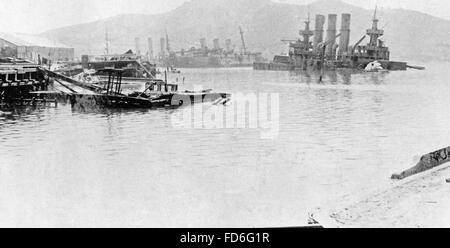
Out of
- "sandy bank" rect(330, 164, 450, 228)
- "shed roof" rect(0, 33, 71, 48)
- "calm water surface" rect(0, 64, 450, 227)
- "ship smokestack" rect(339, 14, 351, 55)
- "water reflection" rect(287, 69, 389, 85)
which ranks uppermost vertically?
"ship smokestack" rect(339, 14, 351, 55)

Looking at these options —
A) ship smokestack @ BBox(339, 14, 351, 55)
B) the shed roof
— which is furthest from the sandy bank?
ship smokestack @ BBox(339, 14, 351, 55)

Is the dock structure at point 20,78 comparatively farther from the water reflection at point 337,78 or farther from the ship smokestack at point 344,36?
the ship smokestack at point 344,36

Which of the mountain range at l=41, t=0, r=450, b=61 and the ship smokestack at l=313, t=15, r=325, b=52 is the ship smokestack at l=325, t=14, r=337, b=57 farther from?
the mountain range at l=41, t=0, r=450, b=61

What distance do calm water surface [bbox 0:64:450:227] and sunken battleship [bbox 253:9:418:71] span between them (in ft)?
202

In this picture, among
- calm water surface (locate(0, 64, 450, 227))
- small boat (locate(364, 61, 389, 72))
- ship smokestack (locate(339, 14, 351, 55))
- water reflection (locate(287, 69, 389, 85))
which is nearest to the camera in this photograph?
calm water surface (locate(0, 64, 450, 227))

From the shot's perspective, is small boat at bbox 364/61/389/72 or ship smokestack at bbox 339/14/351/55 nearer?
small boat at bbox 364/61/389/72

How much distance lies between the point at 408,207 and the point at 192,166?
227 inches

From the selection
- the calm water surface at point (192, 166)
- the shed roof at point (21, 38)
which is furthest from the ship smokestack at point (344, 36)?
the shed roof at point (21, 38)

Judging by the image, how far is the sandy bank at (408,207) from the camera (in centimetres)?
640

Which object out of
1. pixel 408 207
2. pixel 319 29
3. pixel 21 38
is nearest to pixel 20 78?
pixel 21 38

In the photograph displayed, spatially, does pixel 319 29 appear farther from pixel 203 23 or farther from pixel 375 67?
pixel 203 23

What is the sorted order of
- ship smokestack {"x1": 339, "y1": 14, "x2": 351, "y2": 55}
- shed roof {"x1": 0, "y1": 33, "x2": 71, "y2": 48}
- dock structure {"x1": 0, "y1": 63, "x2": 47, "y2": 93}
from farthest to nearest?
ship smokestack {"x1": 339, "y1": 14, "x2": 351, "y2": 55}
dock structure {"x1": 0, "y1": 63, "x2": 47, "y2": 93}
shed roof {"x1": 0, "y1": 33, "x2": 71, "y2": 48}

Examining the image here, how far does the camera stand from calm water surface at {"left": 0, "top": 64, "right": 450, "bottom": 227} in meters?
7.59
